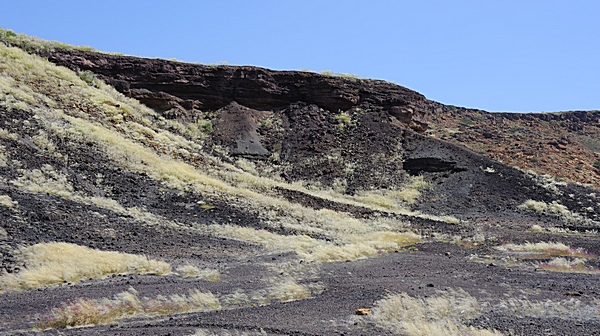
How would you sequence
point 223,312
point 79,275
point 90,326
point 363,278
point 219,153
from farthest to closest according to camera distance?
point 219,153, point 363,278, point 79,275, point 223,312, point 90,326

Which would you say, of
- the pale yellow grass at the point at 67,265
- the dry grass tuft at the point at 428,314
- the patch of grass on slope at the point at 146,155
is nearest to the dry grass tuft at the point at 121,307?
the pale yellow grass at the point at 67,265

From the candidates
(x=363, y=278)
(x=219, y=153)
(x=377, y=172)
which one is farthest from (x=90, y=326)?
(x=377, y=172)

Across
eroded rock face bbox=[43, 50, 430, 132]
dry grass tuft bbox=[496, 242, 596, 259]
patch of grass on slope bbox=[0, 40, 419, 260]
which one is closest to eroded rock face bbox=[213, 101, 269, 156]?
eroded rock face bbox=[43, 50, 430, 132]

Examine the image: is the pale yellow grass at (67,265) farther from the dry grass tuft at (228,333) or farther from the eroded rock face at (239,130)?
the eroded rock face at (239,130)

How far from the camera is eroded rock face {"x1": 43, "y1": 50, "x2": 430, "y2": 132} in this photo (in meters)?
36.1

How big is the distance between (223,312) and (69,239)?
24.7 ft

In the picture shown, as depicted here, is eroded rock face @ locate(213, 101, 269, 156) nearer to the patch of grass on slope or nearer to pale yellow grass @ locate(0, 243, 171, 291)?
the patch of grass on slope

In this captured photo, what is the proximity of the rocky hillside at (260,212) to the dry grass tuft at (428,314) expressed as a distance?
50mm

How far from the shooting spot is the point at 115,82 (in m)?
35.6

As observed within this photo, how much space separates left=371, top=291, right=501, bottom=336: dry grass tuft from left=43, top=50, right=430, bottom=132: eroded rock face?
29.8 meters

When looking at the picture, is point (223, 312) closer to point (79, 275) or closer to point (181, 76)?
point (79, 275)

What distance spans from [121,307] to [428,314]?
18.8 ft

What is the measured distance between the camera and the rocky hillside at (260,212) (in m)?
9.29

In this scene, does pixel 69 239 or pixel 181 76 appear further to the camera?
pixel 181 76
